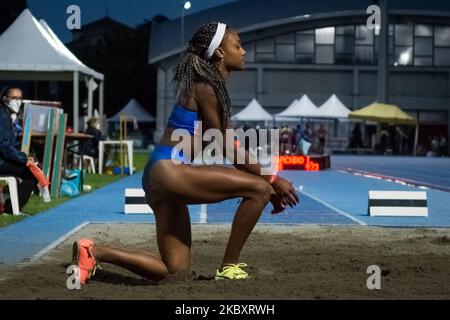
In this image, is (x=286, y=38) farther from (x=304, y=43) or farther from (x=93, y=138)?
(x=93, y=138)

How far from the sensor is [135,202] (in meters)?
15.8

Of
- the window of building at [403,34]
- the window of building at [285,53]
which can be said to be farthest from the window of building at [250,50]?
the window of building at [403,34]

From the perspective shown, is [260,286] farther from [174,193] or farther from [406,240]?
[406,240]

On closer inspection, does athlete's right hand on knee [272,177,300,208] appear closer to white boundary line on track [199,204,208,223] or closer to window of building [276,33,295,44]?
white boundary line on track [199,204,208,223]

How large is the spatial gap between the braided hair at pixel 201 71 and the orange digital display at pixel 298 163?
1135 inches

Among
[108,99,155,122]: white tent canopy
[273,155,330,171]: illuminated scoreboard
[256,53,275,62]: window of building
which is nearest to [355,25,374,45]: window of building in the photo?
[256,53,275,62]: window of building

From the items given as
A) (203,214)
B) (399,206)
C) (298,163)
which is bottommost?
(298,163)

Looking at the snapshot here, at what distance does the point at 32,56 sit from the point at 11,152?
534 inches

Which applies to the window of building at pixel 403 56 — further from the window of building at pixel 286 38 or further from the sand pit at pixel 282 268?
the sand pit at pixel 282 268

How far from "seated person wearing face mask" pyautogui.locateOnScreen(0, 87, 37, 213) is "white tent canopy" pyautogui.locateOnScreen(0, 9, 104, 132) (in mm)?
11637

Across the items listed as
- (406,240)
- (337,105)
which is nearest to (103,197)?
(406,240)

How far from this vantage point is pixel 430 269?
29.0 feet

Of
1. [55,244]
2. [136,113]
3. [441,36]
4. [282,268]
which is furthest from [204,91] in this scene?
[136,113]

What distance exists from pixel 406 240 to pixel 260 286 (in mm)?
4563
